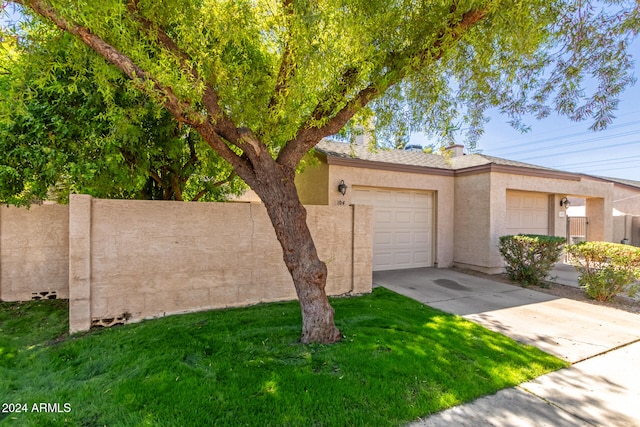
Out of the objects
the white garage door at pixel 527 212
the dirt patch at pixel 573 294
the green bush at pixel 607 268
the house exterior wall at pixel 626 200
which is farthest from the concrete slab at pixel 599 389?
the house exterior wall at pixel 626 200

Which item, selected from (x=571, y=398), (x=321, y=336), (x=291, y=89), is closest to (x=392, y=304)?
(x=321, y=336)

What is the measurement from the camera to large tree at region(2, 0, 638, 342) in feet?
11.2

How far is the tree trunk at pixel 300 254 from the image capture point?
3553mm

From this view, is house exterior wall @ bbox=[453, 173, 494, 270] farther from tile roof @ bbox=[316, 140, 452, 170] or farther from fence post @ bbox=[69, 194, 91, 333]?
fence post @ bbox=[69, 194, 91, 333]

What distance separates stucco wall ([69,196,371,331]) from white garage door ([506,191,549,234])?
6374mm

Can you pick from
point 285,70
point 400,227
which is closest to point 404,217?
point 400,227

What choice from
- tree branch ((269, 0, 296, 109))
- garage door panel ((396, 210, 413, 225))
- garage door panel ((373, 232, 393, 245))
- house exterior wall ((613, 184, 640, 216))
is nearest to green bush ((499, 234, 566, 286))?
garage door panel ((396, 210, 413, 225))

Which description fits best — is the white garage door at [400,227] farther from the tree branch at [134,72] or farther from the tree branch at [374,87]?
the tree branch at [134,72]

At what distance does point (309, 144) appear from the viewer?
398 centimetres

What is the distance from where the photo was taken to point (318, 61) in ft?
12.0

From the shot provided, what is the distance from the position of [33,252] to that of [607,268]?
10897 mm

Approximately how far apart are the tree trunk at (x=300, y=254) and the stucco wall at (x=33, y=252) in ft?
15.4

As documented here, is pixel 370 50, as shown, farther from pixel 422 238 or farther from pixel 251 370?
pixel 422 238

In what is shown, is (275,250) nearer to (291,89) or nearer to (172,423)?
(291,89)
